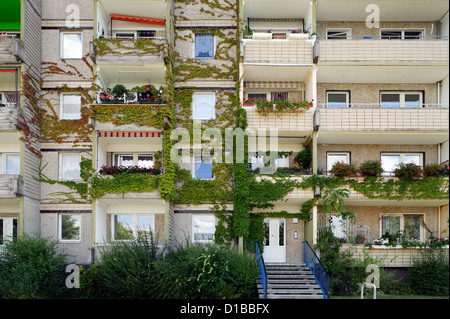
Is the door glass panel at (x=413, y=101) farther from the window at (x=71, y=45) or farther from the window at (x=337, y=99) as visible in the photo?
the window at (x=71, y=45)

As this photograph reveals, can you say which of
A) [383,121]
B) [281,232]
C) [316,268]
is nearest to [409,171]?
[383,121]

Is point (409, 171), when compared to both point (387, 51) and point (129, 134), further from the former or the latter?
Answer: point (129, 134)

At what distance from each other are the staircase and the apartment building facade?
134 centimetres

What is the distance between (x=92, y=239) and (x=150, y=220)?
2700 mm

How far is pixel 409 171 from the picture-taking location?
20.8 m

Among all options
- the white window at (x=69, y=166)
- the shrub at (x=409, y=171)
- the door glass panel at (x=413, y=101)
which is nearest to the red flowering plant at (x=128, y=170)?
the white window at (x=69, y=166)

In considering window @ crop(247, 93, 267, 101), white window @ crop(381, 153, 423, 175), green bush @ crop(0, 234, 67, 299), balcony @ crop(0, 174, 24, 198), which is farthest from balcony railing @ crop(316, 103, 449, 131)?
balcony @ crop(0, 174, 24, 198)

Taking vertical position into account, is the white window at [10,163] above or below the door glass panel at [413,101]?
below

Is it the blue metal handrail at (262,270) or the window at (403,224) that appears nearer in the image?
the blue metal handrail at (262,270)

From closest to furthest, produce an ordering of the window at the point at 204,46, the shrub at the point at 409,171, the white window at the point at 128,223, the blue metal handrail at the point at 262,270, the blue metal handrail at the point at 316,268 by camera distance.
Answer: the blue metal handrail at the point at 262,270
the blue metal handrail at the point at 316,268
the shrub at the point at 409,171
the white window at the point at 128,223
the window at the point at 204,46

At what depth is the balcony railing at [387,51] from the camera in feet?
70.4

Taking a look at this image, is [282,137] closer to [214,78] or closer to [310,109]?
[310,109]

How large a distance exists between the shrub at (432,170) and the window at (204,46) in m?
10.8

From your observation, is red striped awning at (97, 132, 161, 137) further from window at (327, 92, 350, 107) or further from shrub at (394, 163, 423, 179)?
shrub at (394, 163, 423, 179)
